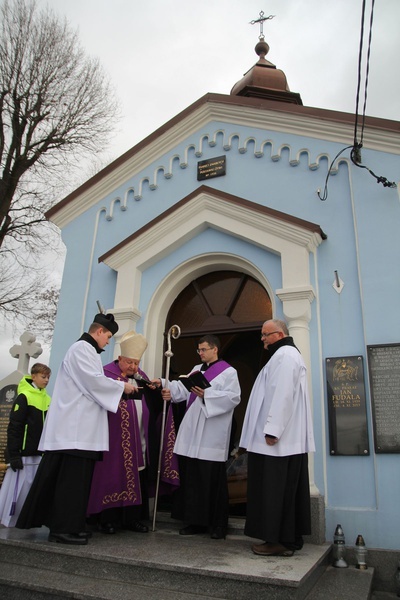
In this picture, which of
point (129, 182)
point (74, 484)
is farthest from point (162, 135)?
point (74, 484)

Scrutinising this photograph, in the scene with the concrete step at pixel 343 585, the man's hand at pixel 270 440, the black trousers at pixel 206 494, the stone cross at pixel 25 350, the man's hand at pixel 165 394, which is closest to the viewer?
the concrete step at pixel 343 585

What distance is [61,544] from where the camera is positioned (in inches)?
153

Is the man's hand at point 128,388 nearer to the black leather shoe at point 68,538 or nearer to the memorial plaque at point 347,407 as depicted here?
the black leather shoe at point 68,538

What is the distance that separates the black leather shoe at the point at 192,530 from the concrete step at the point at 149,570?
0.44 m

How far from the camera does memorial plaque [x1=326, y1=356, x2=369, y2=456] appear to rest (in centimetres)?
495

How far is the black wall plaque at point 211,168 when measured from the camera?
6.89 m

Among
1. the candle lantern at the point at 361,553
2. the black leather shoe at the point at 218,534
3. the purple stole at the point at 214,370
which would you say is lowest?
the candle lantern at the point at 361,553

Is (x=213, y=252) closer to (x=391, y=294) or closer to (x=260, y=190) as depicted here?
(x=260, y=190)

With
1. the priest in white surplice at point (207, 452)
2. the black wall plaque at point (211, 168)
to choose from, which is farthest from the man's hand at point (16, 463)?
the black wall plaque at point (211, 168)

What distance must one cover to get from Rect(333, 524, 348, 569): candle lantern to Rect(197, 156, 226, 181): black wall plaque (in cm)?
458

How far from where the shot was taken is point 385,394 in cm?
496

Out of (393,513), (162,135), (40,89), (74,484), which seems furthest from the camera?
(40,89)

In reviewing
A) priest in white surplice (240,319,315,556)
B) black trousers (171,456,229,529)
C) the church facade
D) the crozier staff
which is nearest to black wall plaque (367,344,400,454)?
the church facade

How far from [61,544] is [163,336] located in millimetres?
3172
